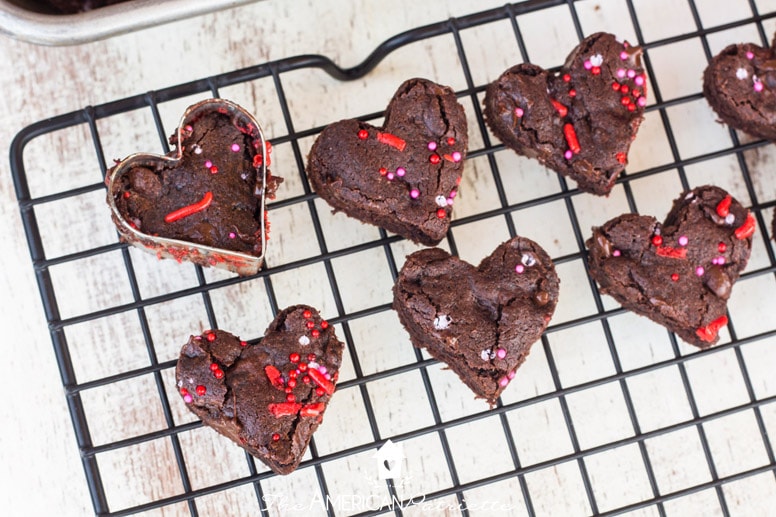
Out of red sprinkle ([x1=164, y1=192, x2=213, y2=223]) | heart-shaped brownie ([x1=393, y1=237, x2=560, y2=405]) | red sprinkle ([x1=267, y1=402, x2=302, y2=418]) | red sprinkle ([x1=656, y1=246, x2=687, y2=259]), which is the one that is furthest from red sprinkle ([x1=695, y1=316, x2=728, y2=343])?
red sprinkle ([x1=164, y1=192, x2=213, y2=223])

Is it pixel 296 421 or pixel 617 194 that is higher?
pixel 617 194

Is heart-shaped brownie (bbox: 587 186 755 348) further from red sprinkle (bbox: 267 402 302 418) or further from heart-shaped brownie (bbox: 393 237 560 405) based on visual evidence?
red sprinkle (bbox: 267 402 302 418)

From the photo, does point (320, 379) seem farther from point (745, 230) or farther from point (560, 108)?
point (745, 230)

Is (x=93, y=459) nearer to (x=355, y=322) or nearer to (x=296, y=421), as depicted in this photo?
(x=296, y=421)

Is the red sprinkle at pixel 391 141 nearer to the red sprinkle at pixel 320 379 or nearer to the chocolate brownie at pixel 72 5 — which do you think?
the red sprinkle at pixel 320 379

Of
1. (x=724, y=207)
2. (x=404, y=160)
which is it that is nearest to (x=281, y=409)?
(x=404, y=160)

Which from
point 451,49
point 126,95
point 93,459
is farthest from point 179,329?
point 451,49

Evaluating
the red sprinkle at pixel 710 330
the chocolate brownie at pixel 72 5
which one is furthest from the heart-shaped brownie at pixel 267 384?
the chocolate brownie at pixel 72 5

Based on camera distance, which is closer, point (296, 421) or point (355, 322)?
point (296, 421)
